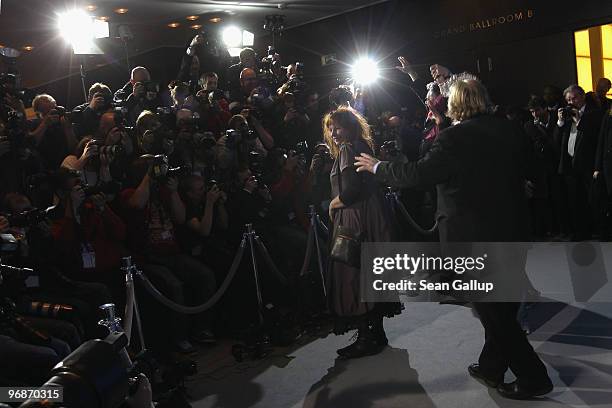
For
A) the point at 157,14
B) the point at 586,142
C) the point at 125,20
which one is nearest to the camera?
the point at 586,142

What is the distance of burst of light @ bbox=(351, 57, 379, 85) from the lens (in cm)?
992

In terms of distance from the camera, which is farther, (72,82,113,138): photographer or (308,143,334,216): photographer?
(308,143,334,216): photographer

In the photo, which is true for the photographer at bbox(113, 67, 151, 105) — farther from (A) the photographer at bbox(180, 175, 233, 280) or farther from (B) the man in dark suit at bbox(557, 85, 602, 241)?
(B) the man in dark suit at bbox(557, 85, 602, 241)

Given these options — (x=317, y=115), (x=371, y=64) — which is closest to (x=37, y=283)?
(x=317, y=115)

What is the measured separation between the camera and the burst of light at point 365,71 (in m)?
9.92

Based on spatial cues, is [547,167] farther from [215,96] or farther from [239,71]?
[215,96]

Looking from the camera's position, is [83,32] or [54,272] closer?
[54,272]

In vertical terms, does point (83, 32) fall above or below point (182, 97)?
above

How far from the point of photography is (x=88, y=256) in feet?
14.3

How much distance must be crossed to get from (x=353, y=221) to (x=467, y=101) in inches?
47.0

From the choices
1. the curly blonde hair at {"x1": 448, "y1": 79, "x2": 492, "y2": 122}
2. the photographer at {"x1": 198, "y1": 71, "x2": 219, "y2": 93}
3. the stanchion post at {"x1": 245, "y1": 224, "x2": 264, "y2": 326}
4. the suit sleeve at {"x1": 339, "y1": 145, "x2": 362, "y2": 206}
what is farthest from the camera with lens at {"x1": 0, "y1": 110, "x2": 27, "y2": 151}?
the curly blonde hair at {"x1": 448, "y1": 79, "x2": 492, "y2": 122}

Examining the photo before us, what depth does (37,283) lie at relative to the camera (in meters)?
4.04

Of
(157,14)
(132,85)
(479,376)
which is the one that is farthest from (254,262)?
(157,14)

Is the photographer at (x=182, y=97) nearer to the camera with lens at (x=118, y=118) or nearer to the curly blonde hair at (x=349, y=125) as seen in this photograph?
the camera with lens at (x=118, y=118)
